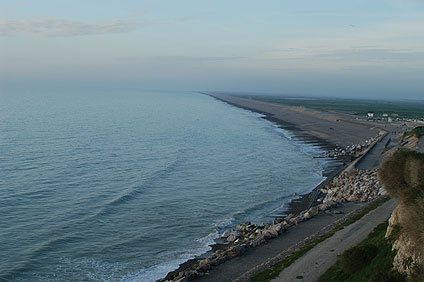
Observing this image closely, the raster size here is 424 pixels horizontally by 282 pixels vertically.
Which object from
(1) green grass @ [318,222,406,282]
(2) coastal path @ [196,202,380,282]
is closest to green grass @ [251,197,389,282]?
(2) coastal path @ [196,202,380,282]

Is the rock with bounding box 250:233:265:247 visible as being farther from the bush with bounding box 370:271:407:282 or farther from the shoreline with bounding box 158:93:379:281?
the bush with bounding box 370:271:407:282

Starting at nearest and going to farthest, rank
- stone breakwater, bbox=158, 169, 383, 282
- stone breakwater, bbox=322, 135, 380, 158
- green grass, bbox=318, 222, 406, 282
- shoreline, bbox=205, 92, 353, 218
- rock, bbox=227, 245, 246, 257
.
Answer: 1. green grass, bbox=318, 222, 406, 282
2. stone breakwater, bbox=158, 169, 383, 282
3. rock, bbox=227, 245, 246, 257
4. shoreline, bbox=205, 92, 353, 218
5. stone breakwater, bbox=322, 135, 380, 158

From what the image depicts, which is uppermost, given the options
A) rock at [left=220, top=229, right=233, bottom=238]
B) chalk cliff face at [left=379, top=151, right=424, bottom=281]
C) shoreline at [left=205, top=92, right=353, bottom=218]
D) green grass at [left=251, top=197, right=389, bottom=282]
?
chalk cliff face at [left=379, top=151, right=424, bottom=281]

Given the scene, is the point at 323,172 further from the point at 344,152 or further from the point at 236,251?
the point at 236,251

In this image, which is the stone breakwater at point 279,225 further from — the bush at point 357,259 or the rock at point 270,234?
the bush at point 357,259

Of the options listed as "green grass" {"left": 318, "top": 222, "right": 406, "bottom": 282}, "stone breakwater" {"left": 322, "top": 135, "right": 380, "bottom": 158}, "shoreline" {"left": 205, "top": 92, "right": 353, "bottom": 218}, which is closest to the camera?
"green grass" {"left": 318, "top": 222, "right": 406, "bottom": 282}

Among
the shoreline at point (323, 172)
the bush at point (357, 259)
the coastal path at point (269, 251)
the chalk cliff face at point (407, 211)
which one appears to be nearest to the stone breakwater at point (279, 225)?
the coastal path at point (269, 251)

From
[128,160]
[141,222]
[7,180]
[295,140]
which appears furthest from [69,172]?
[295,140]
